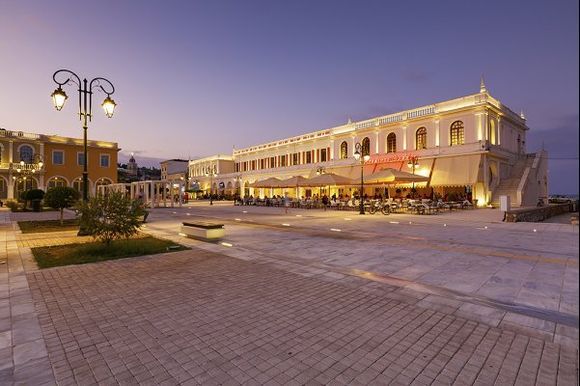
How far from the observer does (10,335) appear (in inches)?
151

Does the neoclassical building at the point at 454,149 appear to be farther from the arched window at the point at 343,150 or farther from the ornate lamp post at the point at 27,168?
the ornate lamp post at the point at 27,168

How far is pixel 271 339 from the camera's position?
370 cm

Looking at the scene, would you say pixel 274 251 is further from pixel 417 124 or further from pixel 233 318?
pixel 417 124

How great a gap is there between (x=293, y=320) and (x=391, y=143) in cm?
3373

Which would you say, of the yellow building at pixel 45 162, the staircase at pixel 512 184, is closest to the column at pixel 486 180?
the staircase at pixel 512 184

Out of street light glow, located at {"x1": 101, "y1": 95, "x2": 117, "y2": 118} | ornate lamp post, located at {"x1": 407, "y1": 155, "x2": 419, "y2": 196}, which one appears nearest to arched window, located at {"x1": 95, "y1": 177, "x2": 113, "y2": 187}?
street light glow, located at {"x1": 101, "y1": 95, "x2": 117, "y2": 118}

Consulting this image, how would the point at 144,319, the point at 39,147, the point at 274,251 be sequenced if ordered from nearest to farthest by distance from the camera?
the point at 144,319 < the point at 274,251 < the point at 39,147

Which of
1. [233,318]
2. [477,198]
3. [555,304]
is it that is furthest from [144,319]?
[477,198]

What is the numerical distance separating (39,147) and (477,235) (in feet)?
175

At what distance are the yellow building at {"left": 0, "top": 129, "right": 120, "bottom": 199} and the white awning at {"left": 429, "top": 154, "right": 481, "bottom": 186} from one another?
45.7 m

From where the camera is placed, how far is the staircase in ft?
89.7

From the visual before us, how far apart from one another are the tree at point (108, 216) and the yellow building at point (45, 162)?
40.8 m

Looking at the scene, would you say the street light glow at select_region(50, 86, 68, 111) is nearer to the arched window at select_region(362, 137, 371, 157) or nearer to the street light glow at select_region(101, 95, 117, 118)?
the street light glow at select_region(101, 95, 117, 118)

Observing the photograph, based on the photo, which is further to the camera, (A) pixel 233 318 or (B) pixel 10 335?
(A) pixel 233 318
